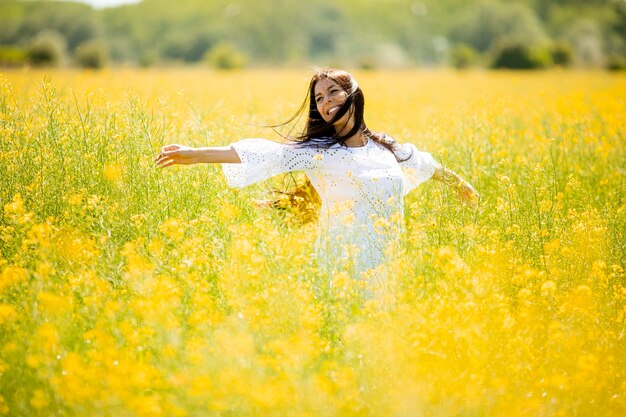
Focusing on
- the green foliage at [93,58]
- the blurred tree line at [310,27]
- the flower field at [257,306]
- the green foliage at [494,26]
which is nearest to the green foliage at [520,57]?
the green foliage at [93,58]

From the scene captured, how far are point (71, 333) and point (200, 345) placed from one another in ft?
2.09

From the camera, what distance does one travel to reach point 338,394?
2.75 meters

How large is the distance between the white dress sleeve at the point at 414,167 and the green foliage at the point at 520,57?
35.9 m

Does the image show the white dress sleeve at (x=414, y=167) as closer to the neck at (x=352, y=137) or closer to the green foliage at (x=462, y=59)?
the neck at (x=352, y=137)

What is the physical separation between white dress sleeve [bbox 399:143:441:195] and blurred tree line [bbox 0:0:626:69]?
64347 millimetres

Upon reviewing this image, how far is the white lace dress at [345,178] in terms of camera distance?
12.3ft

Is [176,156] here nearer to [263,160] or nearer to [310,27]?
[263,160]

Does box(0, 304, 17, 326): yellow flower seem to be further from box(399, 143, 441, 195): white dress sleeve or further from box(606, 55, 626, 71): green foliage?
box(606, 55, 626, 71): green foliage

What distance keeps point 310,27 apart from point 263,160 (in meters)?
125

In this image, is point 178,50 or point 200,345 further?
point 178,50

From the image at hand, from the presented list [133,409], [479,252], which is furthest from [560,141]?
[133,409]

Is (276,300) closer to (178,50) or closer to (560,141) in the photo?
(560,141)

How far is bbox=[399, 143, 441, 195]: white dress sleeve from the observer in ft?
13.8

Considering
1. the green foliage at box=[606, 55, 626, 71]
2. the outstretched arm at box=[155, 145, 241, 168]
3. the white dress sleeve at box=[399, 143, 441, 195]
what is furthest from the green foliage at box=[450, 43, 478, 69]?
the outstretched arm at box=[155, 145, 241, 168]
